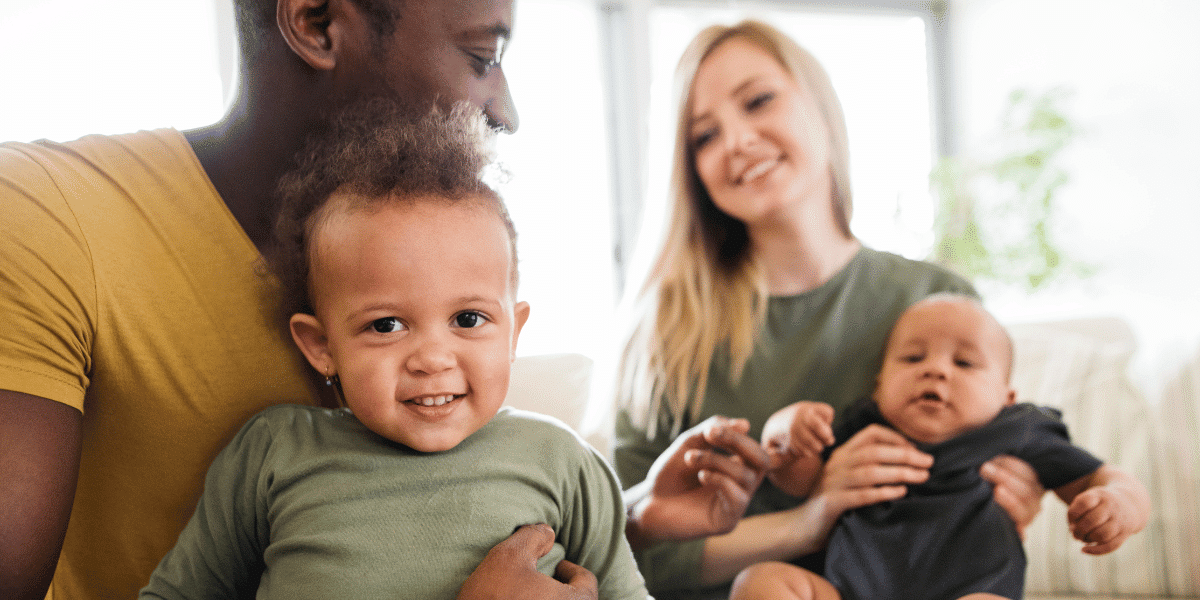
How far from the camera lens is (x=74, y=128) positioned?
69.0 inches

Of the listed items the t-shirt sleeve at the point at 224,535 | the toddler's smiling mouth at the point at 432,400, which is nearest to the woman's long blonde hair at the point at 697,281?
the toddler's smiling mouth at the point at 432,400

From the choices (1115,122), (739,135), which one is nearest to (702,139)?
(739,135)

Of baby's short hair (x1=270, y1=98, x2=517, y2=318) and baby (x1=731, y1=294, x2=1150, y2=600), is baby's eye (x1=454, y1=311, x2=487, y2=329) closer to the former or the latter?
baby's short hair (x1=270, y1=98, x2=517, y2=318)

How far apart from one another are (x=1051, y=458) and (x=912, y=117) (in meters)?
1.17

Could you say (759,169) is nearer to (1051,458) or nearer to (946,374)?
(946,374)

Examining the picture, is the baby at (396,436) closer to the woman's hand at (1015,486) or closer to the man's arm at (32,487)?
the man's arm at (32,487)

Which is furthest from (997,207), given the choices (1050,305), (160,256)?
(160,256)

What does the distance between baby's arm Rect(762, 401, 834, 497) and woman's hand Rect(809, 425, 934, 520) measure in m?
0.02

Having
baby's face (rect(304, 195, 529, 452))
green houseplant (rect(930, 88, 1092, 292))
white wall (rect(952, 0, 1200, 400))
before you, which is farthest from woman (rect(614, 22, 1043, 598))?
white wall (rect(952, 0, 1200, 400))

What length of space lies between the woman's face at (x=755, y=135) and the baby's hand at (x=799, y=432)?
28 cm

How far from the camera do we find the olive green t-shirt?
108 cm

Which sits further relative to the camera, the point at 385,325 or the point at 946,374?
the point at 946,374

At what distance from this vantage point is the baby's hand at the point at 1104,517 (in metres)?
0.94

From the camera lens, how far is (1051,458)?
99 cm
